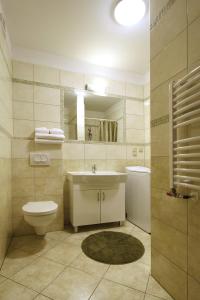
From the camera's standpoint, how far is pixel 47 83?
248cm

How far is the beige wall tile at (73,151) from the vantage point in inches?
102

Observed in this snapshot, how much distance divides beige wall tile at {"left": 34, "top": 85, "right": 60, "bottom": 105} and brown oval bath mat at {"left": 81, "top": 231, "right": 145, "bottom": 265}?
190 cm

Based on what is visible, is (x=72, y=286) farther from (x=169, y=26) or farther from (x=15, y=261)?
(x=169, y=26)

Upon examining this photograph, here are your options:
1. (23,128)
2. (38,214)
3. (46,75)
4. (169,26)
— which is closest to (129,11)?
(169,26)

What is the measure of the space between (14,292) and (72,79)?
2.53 metres

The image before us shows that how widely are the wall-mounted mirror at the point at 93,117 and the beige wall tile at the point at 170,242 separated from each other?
1.71 m

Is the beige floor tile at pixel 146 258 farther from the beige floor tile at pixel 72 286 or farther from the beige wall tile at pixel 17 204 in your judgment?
the beige wall tile at pixel 17 204

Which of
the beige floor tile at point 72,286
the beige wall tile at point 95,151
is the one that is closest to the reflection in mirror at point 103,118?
the beige wall tile at point 95,151

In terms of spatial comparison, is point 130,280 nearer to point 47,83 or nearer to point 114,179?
point 114,179

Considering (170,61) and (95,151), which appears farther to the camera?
(95,151)

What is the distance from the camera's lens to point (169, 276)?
125cm

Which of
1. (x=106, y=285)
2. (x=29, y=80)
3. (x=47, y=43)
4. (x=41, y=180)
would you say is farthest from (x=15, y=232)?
(x=47, y=43)

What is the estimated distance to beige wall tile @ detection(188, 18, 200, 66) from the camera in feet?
3.31

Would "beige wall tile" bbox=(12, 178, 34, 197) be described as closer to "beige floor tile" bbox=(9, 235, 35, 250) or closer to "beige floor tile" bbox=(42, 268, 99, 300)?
"beige floor tile" bbox=(9, 235, 35, 250)
